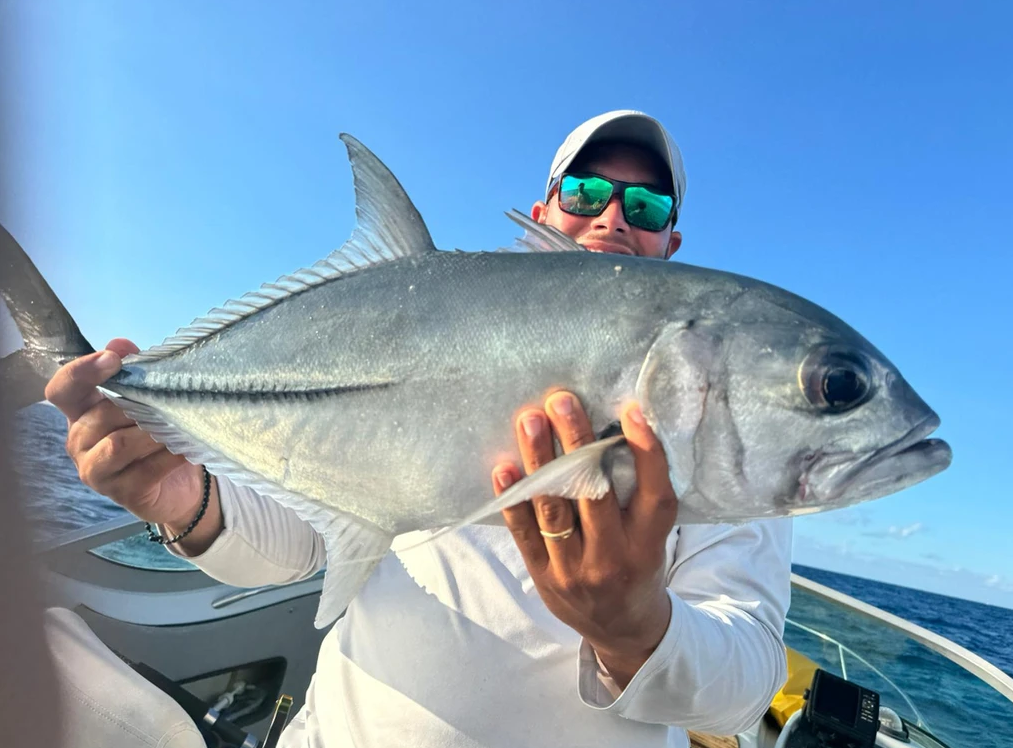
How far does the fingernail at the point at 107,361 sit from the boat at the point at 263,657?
2607 millimetres

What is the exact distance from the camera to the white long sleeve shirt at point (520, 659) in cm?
158

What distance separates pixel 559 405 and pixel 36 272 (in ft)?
5.40

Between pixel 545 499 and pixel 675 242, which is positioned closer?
pixel 545 499

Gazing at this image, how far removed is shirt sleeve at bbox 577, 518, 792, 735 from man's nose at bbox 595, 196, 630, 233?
1.33 metres

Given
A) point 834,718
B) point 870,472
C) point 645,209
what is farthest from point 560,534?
point 834,718

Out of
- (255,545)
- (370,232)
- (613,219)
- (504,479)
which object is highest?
(613,219)

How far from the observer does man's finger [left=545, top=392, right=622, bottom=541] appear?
4.02ft

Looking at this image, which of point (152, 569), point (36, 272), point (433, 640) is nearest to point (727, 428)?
point (433, 640)

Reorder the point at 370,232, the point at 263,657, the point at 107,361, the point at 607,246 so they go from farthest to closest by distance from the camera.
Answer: the point at 263,657, the point at 607,246, the point at 107,361, the point at 370,232

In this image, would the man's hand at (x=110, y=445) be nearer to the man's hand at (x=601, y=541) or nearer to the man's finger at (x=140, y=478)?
the man's finger at (x=140, y=478)

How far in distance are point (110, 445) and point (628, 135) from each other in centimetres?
247

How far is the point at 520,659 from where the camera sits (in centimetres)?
173

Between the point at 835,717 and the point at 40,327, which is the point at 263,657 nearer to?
the point at 40,327

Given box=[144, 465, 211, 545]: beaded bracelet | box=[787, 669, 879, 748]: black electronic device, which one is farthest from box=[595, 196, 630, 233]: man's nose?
box=[787, 669, 879, 748]: black electronic device
